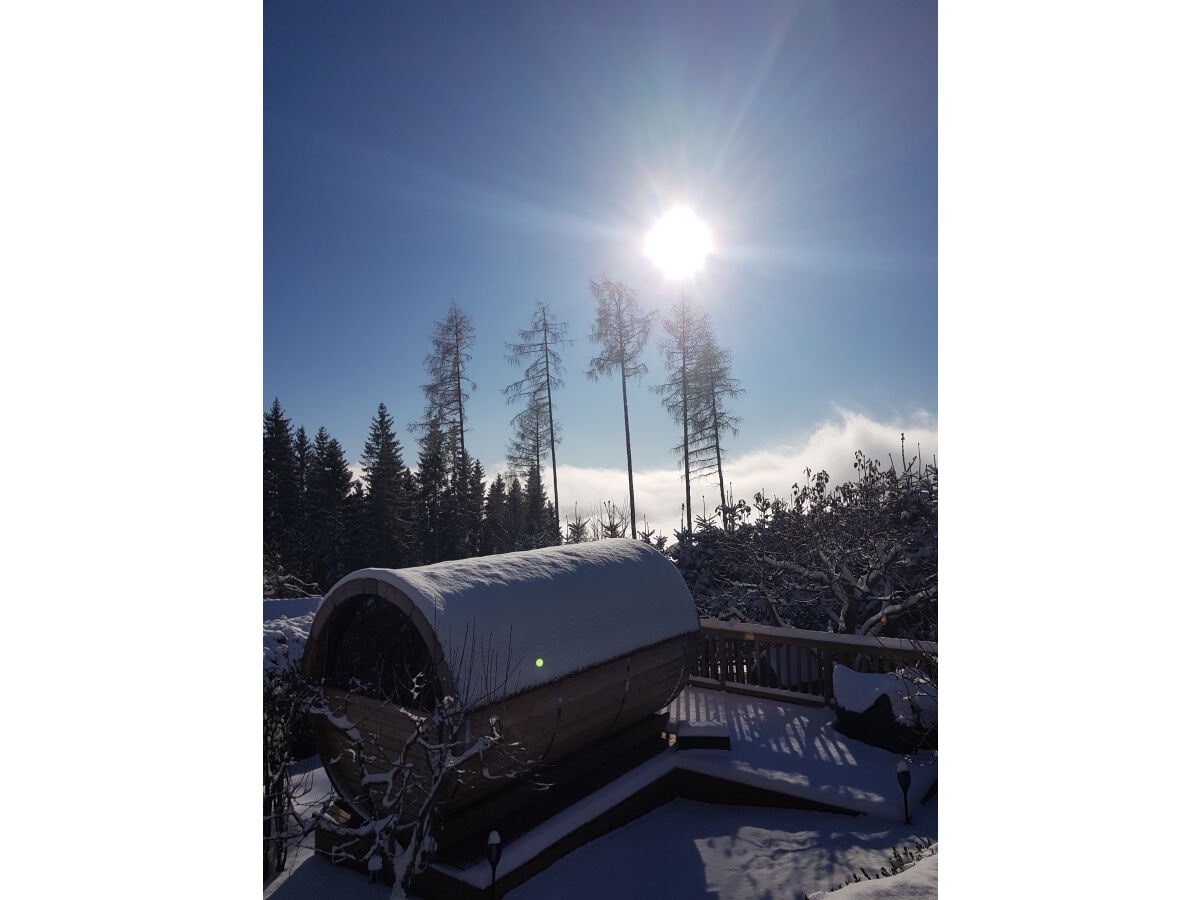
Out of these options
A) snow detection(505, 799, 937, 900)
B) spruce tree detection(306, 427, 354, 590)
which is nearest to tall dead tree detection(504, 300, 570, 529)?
spruce tree detection(306, 427, 354, 590)

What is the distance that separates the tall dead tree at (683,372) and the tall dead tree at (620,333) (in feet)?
2.70

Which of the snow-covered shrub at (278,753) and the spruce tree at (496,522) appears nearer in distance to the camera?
the snow-covered shrub at (278,753)

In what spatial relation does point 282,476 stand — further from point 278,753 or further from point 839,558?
point 839,558

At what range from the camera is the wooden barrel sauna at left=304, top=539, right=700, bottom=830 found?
13.1 ft

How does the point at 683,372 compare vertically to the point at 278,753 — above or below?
above

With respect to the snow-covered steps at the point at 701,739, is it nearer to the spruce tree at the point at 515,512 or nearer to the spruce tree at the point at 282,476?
the spruce tree at the point at 282,476

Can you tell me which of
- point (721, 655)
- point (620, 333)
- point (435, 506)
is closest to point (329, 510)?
point (435, 506)

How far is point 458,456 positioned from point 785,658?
11.6m

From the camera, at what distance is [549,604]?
468 cm

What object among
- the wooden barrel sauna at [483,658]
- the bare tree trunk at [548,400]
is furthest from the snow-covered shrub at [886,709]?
the bare tree trunk at [548,400]

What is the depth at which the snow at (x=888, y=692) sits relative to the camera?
5508 mm
